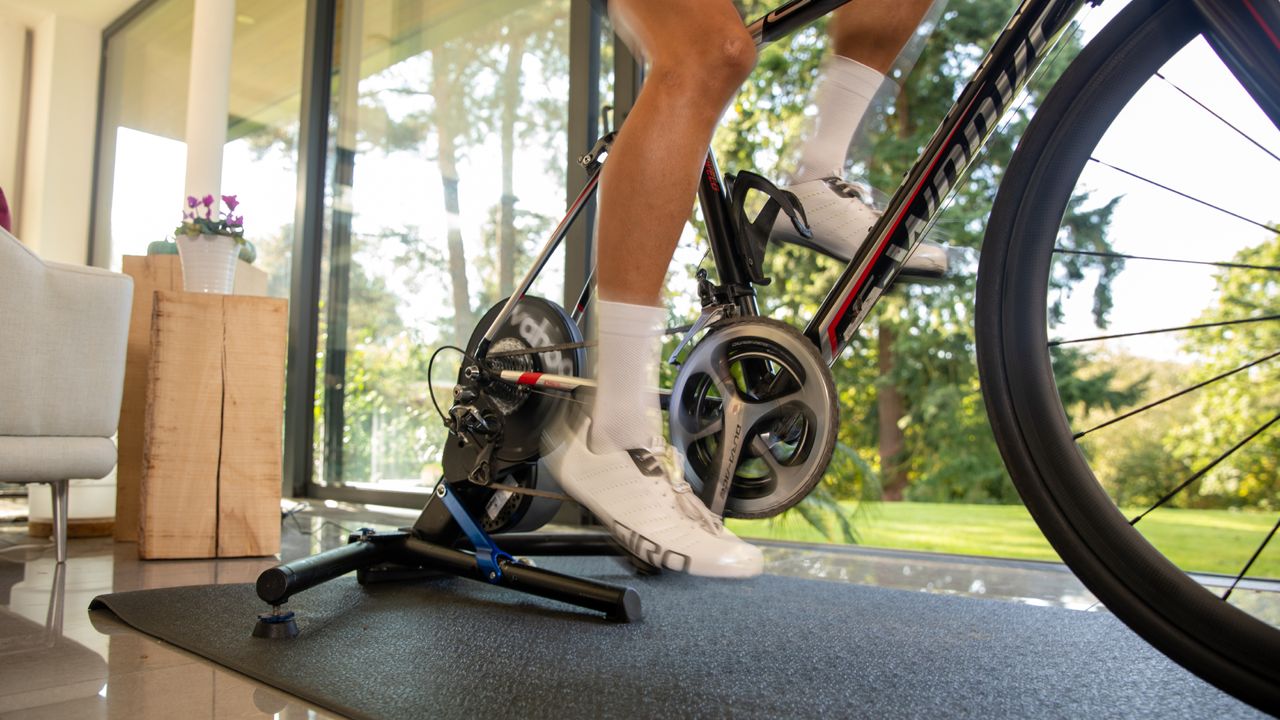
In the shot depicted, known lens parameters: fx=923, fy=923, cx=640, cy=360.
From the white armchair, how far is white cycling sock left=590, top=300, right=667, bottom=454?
1.37 meters

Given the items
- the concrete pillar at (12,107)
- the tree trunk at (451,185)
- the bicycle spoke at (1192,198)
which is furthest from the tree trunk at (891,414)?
the concrete pillar at (12,107)

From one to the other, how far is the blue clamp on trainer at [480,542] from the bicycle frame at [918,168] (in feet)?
1.64

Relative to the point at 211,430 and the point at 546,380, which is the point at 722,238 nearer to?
the point at 546,380

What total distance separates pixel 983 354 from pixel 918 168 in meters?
0.26

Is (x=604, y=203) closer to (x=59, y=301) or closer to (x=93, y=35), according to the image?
(x=59, y=301)

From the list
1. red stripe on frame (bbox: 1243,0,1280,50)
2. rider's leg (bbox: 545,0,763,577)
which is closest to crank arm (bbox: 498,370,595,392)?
rider's leg (bbox: 545,0,763,577)

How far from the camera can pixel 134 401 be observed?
234 centimetres

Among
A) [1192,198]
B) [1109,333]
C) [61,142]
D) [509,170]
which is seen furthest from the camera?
[61,142]

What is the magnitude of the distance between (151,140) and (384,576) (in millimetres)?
4941

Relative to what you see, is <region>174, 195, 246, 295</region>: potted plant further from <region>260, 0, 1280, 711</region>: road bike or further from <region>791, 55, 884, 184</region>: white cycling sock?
<region>791, 55, 884, 184</region>: white cycling sock

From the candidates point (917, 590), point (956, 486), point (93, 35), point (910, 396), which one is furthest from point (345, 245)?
point (93, 35)

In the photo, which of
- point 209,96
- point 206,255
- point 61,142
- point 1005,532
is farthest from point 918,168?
point 61,142

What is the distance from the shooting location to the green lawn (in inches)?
100

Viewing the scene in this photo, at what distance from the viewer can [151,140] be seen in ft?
18.0
